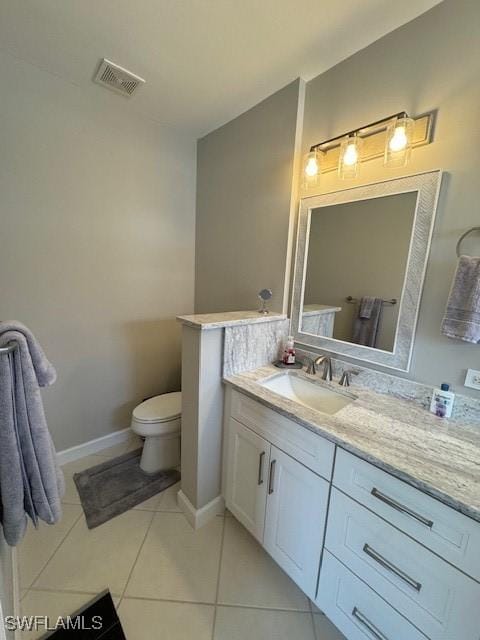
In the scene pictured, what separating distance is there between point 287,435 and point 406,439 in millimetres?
437

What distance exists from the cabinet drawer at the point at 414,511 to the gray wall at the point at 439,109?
0.57m

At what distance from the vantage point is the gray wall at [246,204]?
5.12ft

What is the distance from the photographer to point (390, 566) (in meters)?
0.82

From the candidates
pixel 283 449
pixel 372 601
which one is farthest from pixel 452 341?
pixel 372 601

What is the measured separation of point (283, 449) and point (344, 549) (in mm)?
378

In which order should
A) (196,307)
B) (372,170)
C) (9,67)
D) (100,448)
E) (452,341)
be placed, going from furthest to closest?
(196,307) < (100,448) < (9,67) < (372,170) < (452,341)

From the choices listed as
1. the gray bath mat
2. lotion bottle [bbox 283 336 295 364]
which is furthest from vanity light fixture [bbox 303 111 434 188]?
the gray bath mat

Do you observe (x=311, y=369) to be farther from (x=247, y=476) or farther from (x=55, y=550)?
(x=55, y=550)

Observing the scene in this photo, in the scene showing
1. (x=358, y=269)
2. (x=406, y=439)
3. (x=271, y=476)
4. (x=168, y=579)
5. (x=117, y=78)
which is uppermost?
(x=117, y=78)

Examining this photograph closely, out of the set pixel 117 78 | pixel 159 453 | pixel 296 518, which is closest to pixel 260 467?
pixel 296 518

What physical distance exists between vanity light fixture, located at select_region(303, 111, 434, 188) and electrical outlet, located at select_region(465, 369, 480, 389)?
37.1 inches

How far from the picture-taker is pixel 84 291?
1.78m

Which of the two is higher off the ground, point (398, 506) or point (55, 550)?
point (398, 506)

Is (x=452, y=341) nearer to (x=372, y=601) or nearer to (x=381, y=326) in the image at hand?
(x=381, y=326)
